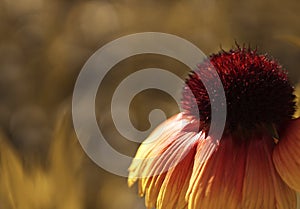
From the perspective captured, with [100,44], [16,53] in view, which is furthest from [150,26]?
[16,53]

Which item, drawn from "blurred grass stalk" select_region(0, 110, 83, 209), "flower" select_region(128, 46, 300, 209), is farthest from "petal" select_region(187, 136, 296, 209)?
"blurred grass stalk" select_region(0, 110, 83, 209)

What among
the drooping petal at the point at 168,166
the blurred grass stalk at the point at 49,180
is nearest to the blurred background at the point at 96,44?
the blurred grass stalk at the point at 49,180

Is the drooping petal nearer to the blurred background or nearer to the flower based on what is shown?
the flower

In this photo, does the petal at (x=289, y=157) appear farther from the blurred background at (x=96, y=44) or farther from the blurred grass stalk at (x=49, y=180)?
the blurred background at (x=96, y=44)

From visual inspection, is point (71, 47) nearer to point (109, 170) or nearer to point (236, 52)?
point (109, 170)

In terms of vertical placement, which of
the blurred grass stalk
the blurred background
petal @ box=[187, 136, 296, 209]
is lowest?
petal @ box=[187, 136, 296, 209]

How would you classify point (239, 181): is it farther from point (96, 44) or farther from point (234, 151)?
point (96, 44)
